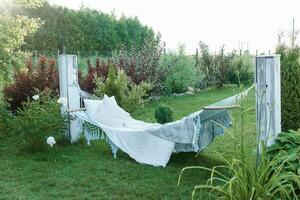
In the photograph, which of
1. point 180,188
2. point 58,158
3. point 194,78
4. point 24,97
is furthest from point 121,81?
point 194,78

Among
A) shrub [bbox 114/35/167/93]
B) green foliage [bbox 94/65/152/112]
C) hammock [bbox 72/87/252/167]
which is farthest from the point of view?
shrub [bbox 114/35/167/93]

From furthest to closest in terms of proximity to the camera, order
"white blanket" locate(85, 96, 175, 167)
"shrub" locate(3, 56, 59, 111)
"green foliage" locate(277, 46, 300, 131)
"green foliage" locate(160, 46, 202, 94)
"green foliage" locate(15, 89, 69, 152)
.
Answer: "green foliage" locate(160, 46, 202, 94)
"shrub" locate(3, 56, 59, 111)
"green foliage" locate(15, 89, 69, 152)
"white blanket" locate(85, 96, 175, 167)
"green foliage" locate(277, 46, 300, 131)

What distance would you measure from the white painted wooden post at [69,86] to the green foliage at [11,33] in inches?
26.9

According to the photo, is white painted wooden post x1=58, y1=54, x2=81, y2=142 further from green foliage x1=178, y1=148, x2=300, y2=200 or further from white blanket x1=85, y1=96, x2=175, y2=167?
green foliage x1=178, y1=148, x2=300, y2=200

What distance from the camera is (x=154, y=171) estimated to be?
4.63m

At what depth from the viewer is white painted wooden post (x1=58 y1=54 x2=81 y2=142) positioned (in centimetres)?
602

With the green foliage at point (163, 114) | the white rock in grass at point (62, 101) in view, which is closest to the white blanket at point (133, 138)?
the white rock in grass at point (62, 101)

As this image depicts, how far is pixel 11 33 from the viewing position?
6047 mm

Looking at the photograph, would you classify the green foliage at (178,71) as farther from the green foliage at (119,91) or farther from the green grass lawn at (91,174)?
the green grass lawn at (91,174)

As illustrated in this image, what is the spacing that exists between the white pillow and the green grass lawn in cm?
45

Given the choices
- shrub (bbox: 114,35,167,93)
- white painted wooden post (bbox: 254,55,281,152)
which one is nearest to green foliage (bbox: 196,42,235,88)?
shrub (bbox: 114,35,167,93)

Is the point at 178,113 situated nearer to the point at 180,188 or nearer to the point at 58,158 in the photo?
the point at 58,158

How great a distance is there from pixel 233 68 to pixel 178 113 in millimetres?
6166

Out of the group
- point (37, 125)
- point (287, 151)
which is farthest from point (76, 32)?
point (287, 151)
